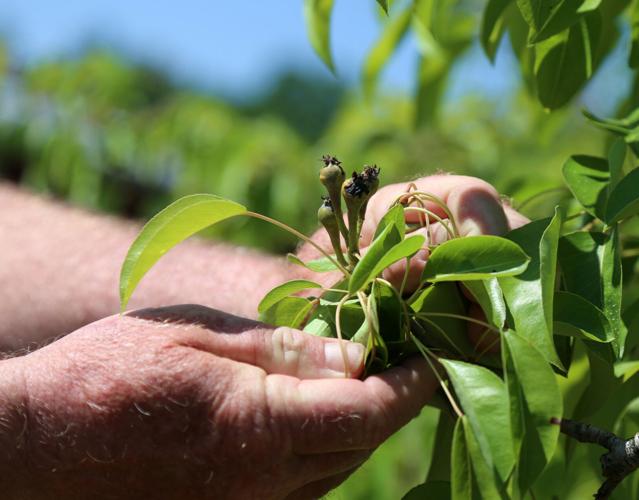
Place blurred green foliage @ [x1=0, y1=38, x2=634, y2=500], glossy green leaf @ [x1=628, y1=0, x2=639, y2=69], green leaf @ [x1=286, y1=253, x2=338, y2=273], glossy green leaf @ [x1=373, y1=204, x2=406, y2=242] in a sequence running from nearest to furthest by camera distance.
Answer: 1. glossy green leaf @ [x1=373, y1=204, x2=406, y2=242]
2. green leaf @ [x1=286, y1=253, x2=338, y2=273]
3. glossy green leaf @ [x1=628, y1=0, x2=639, y2=69]
4. blurred green foliage @ [x1=0, y1=38, x2=634, y2=500]

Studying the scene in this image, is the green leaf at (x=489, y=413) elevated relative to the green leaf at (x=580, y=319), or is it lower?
lower

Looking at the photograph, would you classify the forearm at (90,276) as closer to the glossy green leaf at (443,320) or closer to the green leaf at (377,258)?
the glossy green leaf at (443,320)

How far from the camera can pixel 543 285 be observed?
65cm

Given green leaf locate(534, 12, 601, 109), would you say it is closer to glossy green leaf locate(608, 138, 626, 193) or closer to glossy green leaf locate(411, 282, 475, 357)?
glossy green leaf locate(608, 138, 626, 193)

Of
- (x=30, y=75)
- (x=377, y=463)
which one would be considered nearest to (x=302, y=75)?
(x=30, y=75)

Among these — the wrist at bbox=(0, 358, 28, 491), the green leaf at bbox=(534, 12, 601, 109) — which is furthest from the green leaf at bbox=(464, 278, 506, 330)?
the wrist at bbox=(0, 358, 28, 491)

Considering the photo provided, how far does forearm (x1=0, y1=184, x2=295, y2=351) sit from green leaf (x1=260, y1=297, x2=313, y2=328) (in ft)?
1.61

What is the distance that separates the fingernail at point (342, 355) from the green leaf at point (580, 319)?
16cm

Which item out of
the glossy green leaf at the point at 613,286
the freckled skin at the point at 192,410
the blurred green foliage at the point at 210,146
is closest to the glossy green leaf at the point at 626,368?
the glossy green leaf at the point at 613,286

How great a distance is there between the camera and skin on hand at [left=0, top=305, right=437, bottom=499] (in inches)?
27.7

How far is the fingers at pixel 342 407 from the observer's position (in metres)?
0.70

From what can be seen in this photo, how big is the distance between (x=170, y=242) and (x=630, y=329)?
1.49 ft

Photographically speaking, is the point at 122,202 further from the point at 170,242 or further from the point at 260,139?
the point at 170,242

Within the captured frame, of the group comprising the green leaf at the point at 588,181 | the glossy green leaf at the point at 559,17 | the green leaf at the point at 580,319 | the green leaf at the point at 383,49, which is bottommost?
the green leaf at the point at 580,319
